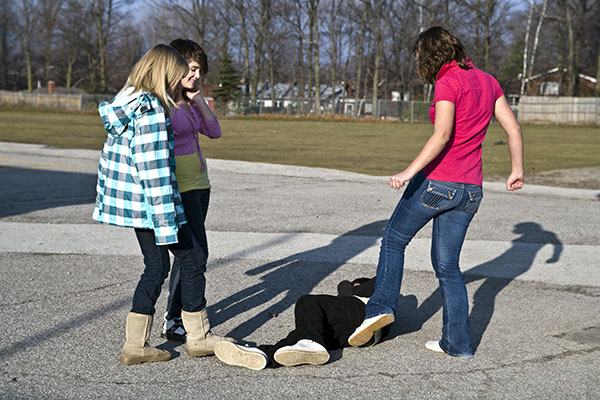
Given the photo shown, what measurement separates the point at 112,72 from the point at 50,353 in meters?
89.9

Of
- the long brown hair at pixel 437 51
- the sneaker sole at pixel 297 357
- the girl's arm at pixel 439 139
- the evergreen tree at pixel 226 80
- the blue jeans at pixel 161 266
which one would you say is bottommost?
the sneaker sole at pixel 297 357

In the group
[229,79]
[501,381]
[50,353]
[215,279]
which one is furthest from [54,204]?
[229,79]

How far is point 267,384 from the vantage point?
3387mm

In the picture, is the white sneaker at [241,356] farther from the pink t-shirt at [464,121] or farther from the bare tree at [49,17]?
the bare tree at [49,17]

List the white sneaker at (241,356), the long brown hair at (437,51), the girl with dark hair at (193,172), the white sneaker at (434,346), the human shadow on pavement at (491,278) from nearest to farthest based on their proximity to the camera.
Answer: the white sneaker at (241,356) → the long brown hair at (437,51) → the girl with dark hair at (193,172) → the white sneaker at (434,346) → the human shadow on pavement at (491,278)

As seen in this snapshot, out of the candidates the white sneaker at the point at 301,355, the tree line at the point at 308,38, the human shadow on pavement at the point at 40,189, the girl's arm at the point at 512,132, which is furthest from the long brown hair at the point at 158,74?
the tree line at the point at 308,38

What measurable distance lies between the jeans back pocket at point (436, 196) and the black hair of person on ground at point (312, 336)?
0.82 metres

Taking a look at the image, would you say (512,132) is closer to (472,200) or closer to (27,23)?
(472,200)

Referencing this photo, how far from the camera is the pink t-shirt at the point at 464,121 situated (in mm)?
3602

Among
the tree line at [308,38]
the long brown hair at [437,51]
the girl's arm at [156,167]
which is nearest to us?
the girl's arm at [156,167]

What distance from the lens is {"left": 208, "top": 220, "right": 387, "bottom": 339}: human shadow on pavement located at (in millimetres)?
4561

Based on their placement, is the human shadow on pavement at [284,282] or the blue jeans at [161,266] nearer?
the blue jeans at [161,266]

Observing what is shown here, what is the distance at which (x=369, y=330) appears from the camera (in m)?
3.84

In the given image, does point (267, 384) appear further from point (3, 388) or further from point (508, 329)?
point (508, 329)
